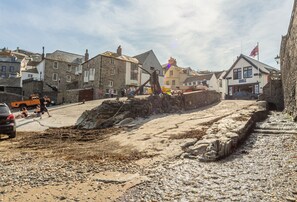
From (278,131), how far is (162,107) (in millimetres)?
8067

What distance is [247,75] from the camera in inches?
1399

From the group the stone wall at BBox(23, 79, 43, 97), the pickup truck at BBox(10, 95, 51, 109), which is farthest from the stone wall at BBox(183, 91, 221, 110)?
the stone wall at BBox(23, 79, 43, 97)

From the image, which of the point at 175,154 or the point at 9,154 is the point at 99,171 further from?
the point at 9,154

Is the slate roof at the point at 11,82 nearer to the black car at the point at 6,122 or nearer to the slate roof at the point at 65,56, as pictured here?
the slate roof at the point at 65,56

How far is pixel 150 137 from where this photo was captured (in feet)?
26.8

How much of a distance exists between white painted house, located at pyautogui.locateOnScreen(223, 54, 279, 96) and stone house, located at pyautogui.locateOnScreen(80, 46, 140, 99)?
16677 mm

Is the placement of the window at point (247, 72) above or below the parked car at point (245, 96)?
above

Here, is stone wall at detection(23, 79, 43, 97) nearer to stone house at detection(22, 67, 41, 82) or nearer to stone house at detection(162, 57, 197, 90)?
stone house at detection(22, 67, 41, 82)

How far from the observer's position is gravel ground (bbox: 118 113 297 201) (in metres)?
3.87

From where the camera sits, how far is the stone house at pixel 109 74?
35.7 m

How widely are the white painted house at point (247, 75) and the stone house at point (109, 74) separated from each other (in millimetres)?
16677

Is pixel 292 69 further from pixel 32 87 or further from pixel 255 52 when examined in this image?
pixel 32 87

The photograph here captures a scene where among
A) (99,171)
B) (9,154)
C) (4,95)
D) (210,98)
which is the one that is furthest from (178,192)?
(4,95)

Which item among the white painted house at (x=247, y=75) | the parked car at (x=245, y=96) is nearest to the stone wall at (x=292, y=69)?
the parked car at (x=245, y=96)
